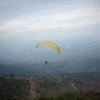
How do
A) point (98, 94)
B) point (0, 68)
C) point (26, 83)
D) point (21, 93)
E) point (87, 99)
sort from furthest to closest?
point (0, 68) → point (26, 83) → point (21, 93) → point (98, 94) → point (87, 99)

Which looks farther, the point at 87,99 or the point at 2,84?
the point at 2,84

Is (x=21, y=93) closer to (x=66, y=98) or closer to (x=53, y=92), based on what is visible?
(x=53, y=92)

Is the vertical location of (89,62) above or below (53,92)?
above

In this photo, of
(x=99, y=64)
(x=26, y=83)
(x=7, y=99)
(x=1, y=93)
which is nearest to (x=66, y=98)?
(x=7, y=99)

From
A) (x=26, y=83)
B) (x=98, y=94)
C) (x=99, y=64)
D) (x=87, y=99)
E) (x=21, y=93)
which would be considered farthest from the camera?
(x=99, y=64)

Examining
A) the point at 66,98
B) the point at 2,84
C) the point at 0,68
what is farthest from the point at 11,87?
the point at 0,68

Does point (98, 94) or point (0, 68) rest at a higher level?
point (0, 68)

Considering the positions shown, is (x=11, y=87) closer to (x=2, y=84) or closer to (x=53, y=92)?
(x=2, y=84)

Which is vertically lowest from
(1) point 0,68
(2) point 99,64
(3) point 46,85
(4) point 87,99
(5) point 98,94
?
(4) point 87,99

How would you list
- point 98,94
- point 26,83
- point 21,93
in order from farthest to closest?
point 26,83, point 21,93, point 98,94
